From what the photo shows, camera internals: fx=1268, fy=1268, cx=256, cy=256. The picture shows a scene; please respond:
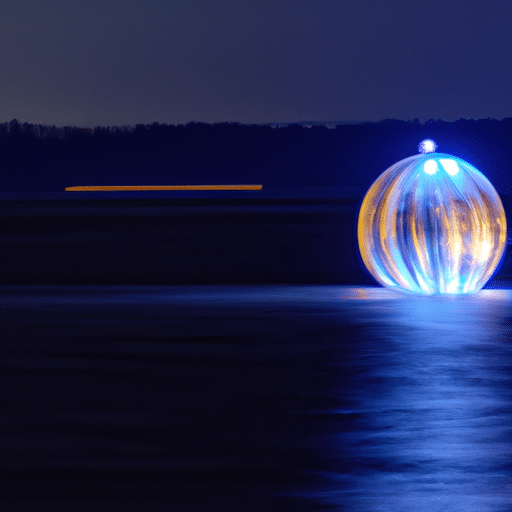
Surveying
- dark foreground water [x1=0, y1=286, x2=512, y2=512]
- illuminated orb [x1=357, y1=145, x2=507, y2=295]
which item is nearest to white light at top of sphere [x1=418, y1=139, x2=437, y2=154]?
illuminated orb [x1=357, y1=145, x2=507, y2=295]

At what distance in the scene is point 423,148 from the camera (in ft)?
51.7

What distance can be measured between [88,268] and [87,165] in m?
91.9

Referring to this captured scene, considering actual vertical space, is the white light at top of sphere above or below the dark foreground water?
above

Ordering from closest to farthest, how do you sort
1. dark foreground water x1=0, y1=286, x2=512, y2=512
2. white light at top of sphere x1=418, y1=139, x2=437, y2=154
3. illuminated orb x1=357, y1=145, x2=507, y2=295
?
dark foreground water x1=0, y1=286, x2=512, y2=512 < illuminated orb x1=357, y1=145, x2=507, y2=295 < white light at top of sphere x1=418, y1=139, x2=437, y2=154

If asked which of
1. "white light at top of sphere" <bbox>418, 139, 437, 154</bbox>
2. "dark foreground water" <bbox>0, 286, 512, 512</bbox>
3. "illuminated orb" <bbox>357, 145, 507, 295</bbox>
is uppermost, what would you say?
"white light at top of sphere" <bbox>418, 139, 437, 154</bbox>

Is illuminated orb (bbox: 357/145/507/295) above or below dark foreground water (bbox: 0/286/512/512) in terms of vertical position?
above

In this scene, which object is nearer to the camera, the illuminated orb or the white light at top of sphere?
the illuminated orb

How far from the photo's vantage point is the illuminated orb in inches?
579

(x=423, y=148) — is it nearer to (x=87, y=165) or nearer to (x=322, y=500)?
(x=322, y=500)

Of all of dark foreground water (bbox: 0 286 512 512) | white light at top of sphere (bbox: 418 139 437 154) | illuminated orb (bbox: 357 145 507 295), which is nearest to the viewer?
dark foreground water (bbox: 0 286 512 512)

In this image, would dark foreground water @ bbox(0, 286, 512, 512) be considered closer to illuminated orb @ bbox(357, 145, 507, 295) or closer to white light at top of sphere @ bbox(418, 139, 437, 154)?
illuminated orb @ bbox(357, 145, 507, 295)

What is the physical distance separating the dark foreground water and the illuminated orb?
52.2 inches

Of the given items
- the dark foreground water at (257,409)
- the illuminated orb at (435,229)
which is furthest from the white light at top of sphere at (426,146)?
the dark foreground water at (257,409)

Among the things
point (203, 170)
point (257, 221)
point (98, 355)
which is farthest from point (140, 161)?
point (98, 355)
